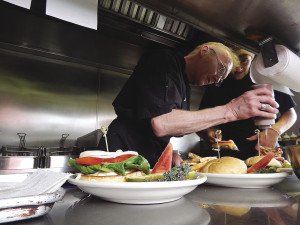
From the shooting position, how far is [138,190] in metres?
0.73

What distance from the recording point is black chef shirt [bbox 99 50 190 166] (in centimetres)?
Result: 164

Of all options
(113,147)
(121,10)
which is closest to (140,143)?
(113,147)

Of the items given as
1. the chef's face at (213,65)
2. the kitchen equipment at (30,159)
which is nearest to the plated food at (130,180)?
the chef's face at (213,65)

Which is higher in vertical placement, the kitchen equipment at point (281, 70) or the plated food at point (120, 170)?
the kitchen equipment at point (281, 70)

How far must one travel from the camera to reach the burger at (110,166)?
0.83 meters

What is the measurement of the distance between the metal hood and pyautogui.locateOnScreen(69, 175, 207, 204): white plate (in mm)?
716

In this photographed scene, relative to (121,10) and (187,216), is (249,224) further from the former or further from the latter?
(121,10)

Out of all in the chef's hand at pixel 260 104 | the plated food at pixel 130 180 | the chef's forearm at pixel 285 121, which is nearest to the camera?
the plated food at pixel 130 180

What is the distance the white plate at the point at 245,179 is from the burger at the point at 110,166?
1.16 ft

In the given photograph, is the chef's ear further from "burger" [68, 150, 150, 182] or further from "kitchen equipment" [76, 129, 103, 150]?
"kitchen equipment" [76, 129, 103, 150]

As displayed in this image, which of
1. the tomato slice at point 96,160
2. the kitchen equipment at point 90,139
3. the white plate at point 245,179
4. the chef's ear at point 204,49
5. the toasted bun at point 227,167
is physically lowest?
the white plate at point 245,179

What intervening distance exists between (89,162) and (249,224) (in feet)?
1.63

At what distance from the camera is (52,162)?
2607mm

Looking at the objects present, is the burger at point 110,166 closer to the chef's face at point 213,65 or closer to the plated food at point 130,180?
the plated food at point 130,180
